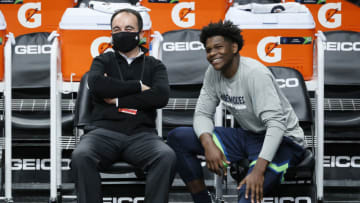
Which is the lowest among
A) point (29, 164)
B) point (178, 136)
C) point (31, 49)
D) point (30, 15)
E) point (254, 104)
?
point (29, 164)

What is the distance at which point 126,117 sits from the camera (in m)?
3.31

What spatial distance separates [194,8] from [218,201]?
1.78 meters

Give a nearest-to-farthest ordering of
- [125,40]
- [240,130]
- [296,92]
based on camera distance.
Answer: [240,130], [125,40], [296,92]

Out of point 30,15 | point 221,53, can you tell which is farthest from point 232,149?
point 30,15

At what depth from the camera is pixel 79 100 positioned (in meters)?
3.45

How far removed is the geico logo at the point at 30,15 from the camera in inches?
192

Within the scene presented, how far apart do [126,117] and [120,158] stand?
9.4 inches

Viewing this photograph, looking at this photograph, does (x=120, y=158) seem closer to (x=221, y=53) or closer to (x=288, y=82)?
(x=221, y=53)

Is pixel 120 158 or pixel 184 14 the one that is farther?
pixel 184 14

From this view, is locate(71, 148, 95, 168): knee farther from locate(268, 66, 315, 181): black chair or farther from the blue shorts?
locate(268, 66, 315, 181): black chair

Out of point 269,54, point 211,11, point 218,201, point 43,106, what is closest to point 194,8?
point 211,11

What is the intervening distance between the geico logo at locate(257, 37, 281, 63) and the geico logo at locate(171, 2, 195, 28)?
947 millimetres

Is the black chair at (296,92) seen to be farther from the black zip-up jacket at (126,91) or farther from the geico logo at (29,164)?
the geico logo at (29,164)

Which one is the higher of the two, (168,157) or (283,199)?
(168,157)
